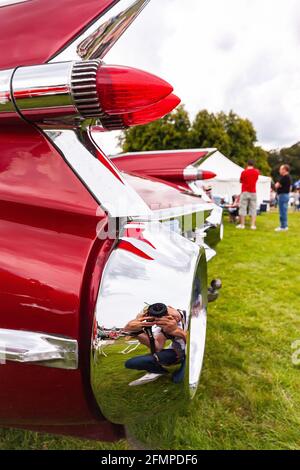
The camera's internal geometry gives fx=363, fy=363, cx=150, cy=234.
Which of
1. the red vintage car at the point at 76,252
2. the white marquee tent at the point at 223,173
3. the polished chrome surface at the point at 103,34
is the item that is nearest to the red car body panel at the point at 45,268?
the red vintage car at the point at 76,252

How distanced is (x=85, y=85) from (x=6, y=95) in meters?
0.21

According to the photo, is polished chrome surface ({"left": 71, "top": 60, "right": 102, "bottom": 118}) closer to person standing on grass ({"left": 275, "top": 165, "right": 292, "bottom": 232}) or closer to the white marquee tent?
person standing on grass ({"left": 275, "top": 165, "right": 292, "bottom": 232})

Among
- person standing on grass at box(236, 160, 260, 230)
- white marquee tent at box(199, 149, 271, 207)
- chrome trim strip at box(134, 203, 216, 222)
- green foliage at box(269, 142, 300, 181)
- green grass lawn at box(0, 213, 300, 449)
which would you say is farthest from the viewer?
green foliage at box(269, 142, 300, 181)

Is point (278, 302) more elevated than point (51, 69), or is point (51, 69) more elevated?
point (51, 69)

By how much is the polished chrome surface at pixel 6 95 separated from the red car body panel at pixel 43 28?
0.07m

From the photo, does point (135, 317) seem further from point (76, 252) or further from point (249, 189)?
point (249, 189)

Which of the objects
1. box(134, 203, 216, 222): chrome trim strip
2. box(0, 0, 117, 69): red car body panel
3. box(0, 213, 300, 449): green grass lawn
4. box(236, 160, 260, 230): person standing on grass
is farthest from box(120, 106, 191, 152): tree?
box(0, 0, 117, 69): red car body panel

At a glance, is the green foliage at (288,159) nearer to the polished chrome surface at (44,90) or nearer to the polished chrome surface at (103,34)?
the polished chrome surface at (103,34)

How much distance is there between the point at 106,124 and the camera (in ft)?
3.80

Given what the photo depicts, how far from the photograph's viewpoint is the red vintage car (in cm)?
86
